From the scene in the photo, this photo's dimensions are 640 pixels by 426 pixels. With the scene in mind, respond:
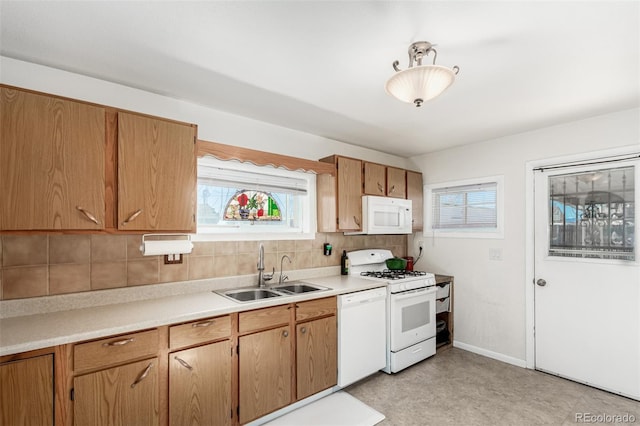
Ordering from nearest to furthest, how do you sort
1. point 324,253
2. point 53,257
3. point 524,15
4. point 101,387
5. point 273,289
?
point 524,15
point 101,387
point 53,257
point 273,289
point 324,253

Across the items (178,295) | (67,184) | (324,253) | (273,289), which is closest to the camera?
(67,184)

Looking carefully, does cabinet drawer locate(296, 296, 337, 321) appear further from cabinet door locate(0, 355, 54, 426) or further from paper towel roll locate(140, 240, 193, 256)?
cabinet door locate(0, 355, 54, 426)

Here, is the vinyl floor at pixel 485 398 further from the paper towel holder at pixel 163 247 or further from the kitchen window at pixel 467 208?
the paper towel holder at pixel 163 247

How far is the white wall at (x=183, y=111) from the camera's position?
1.95 m

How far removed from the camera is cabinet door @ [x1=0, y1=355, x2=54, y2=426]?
1.42 m

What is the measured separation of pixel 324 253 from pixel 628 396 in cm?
290

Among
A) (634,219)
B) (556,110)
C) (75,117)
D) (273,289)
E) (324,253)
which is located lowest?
(273,289)

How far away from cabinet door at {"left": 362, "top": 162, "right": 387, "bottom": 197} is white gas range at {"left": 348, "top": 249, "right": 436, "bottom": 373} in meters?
0.73

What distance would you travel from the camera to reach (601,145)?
2.84m

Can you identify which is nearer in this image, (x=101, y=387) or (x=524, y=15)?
(x=524, y=15)

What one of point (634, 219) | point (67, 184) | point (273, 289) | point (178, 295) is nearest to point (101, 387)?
point (178, 295)

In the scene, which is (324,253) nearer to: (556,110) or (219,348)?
(219,348)

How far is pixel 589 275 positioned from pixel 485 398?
148 cm

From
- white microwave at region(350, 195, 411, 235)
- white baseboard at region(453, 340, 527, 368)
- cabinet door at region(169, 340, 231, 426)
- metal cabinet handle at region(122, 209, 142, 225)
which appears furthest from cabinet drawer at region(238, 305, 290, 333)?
white baseboard at region(453, 340, 527, 368)
